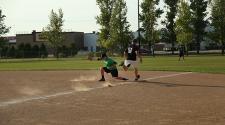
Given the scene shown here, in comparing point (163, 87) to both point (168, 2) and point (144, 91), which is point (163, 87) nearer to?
point (144, 91)

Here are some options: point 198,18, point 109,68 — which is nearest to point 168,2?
point 198,18

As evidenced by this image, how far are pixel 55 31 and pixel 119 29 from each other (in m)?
10.6

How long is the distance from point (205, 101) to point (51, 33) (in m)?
65.3

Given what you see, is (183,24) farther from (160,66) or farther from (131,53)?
(131,53)

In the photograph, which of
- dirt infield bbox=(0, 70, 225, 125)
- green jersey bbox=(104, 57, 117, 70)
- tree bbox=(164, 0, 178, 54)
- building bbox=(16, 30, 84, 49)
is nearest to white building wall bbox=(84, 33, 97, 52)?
building bbox=(16, 30, 84, 49)

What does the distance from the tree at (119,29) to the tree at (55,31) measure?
8572 mm

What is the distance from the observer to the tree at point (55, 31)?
75956 mm

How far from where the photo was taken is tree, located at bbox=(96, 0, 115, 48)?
77.1 metres

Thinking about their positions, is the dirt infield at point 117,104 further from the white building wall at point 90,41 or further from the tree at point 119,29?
the white building wall at point 90,41

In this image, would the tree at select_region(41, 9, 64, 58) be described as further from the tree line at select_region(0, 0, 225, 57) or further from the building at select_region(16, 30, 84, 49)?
the building at select_region(16, 30, 84, 49)

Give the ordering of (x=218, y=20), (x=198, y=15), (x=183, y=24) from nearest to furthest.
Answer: (x=183, y=24) → (x=218, y=20) → (x=198, y=15)

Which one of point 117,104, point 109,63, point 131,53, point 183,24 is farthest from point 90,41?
point 117,104

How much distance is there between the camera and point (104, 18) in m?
78.1

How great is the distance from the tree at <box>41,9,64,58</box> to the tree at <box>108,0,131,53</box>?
8572 mm
